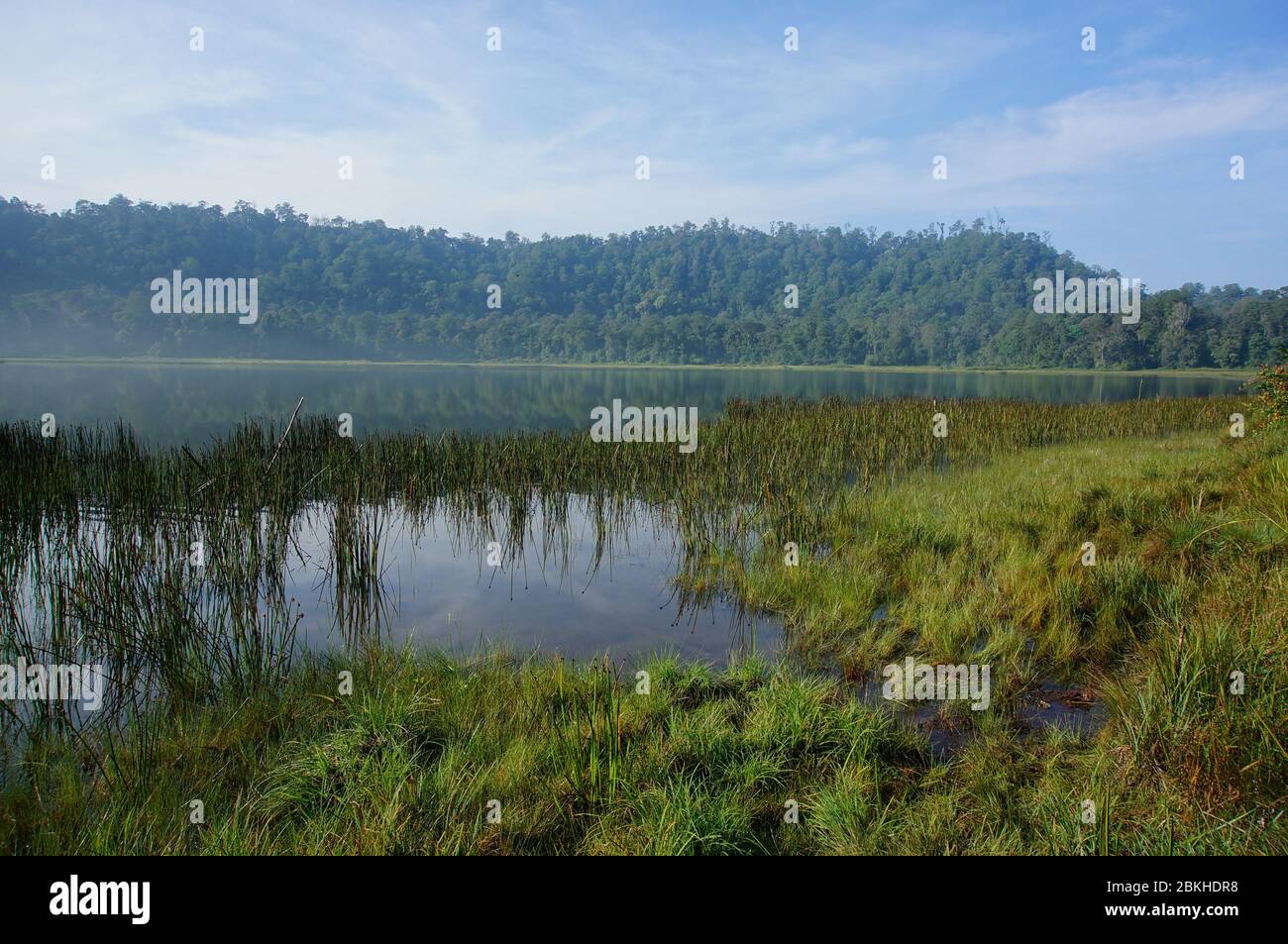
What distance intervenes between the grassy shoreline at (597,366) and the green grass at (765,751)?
63.6 metres

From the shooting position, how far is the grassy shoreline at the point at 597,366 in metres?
59.8

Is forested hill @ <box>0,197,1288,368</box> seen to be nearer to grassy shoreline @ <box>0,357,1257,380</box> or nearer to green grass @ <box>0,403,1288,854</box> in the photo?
grassy shoreline @ <box>0,357,1257,380</box>

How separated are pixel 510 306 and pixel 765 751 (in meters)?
87.4

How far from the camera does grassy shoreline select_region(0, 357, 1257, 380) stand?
5981cm

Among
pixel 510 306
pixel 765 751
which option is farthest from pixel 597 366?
pixel 765 751

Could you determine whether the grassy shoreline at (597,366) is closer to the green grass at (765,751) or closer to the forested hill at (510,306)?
the forested hill at (510,306)

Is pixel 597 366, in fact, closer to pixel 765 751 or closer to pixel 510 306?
pixel 510 306

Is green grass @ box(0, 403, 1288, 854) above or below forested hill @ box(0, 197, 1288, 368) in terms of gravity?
below

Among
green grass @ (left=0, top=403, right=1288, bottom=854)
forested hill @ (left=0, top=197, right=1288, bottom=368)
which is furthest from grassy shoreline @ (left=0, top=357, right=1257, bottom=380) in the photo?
green grass @ (left=0, top=403, right=1288, bottom=854)

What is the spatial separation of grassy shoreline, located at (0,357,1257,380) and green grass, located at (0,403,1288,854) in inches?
2506
